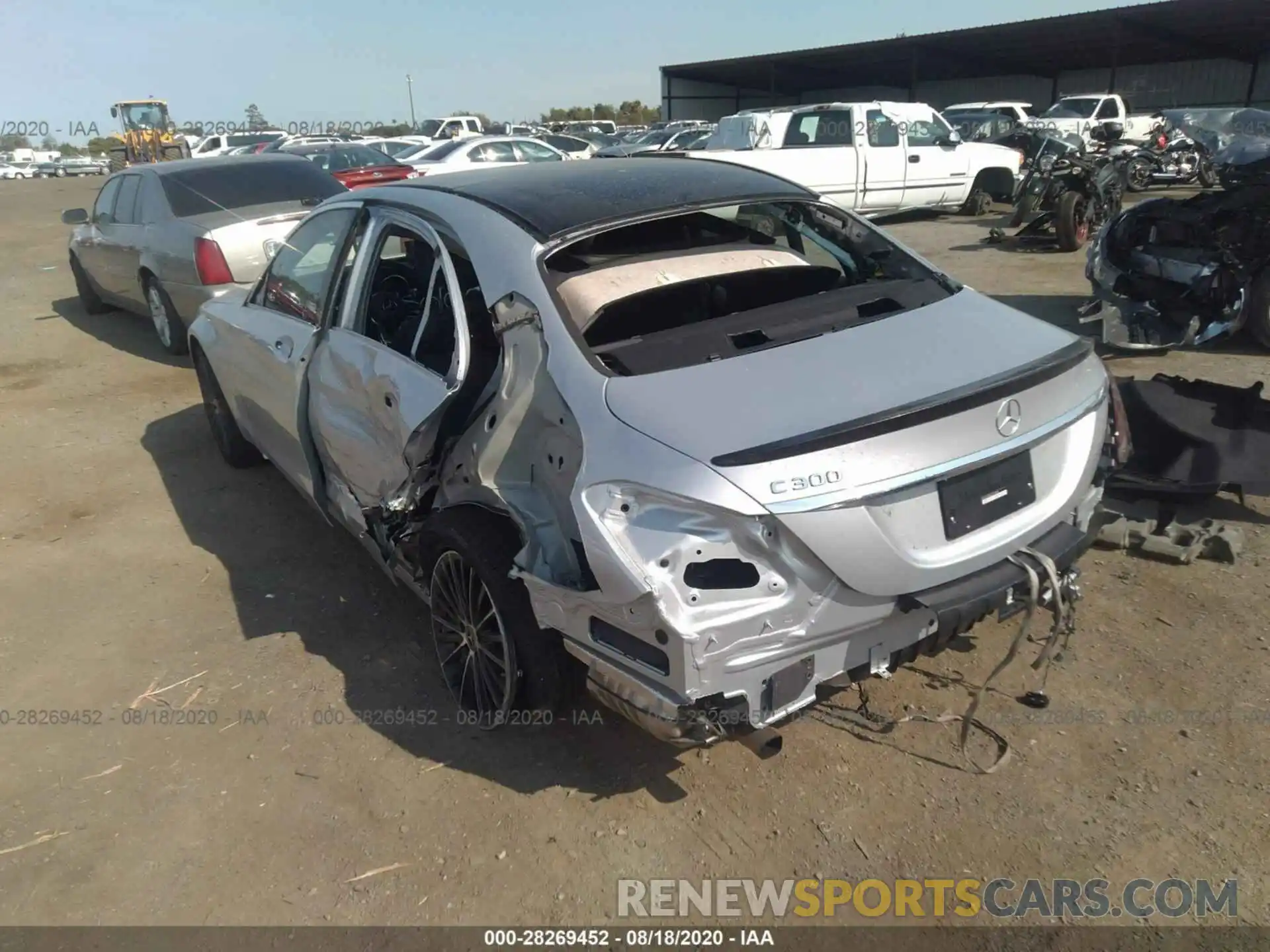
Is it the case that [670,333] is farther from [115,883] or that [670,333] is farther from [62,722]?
[62,722]

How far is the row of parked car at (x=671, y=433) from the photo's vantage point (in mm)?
2223

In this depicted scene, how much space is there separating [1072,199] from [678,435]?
1110 cm

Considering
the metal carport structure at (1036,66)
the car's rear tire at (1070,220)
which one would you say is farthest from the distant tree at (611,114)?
the car's rear tire at (1070,220)

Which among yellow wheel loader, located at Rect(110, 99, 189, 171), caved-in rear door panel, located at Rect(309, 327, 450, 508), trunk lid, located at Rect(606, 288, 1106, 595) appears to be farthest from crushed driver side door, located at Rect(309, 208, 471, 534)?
yellow wheel loader, located at Rect(110, 99, 189, 171)

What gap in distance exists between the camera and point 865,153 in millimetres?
13844

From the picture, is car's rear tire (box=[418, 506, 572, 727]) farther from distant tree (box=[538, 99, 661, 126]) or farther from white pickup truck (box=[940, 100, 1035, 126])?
distant tree (box=[538, 99, 661, 126])

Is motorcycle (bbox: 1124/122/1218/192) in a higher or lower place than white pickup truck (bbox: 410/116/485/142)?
lower

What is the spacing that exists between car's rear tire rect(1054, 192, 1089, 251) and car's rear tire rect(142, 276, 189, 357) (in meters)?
10.1

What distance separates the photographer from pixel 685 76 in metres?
42.8

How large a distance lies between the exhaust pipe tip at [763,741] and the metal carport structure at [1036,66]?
95.5 ft

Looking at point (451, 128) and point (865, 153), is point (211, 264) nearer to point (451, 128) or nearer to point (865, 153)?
point (865, 153)

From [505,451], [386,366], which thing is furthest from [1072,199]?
[505,451]

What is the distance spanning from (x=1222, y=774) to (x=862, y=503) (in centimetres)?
153

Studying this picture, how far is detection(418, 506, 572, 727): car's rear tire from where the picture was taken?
108 inches
